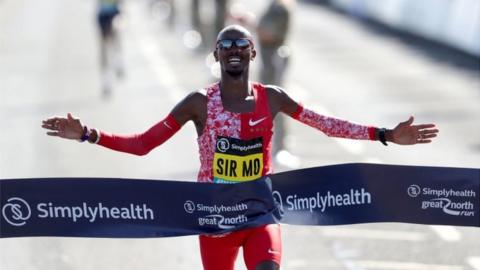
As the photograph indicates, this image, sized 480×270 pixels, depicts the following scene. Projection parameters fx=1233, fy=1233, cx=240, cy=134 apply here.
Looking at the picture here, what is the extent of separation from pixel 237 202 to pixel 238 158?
27 centimetres

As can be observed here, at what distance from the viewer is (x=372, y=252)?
36.1 ft

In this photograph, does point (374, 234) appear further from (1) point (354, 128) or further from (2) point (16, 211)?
(2) point (16, 211)

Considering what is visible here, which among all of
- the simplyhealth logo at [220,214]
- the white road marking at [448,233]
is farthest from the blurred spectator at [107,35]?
the simplyhealth logo at [220,214]

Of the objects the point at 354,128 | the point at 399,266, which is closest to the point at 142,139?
the point at 354,128

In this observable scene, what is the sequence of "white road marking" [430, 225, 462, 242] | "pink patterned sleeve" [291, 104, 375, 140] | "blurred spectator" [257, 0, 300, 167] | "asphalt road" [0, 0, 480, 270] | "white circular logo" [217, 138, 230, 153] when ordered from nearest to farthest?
"white circular logo" [217, 138, 230, 153] → "pink patterned sleeve" [291, 104, 375, 140] → "asphalt road" [0, 0, 480, 270] → "white road marking" [430, 225, 462, 242] → "blurred spectator" [257, 0, 300, 167]

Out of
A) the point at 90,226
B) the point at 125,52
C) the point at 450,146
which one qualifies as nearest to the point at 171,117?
the point at 90,226

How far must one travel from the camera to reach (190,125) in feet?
62.0

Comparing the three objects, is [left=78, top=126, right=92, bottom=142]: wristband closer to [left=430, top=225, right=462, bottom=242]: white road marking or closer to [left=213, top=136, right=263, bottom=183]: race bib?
[left=213, top=136, right=263, bottom=183]: race bib

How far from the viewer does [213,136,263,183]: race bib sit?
7605mm

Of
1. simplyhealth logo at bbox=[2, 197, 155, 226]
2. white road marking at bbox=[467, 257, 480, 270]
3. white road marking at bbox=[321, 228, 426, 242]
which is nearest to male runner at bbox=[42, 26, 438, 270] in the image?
simplyhealth logo at bbox=[2, 197, 155, 226]

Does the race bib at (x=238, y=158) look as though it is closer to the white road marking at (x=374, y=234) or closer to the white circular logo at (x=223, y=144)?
the white circular logo at (x=223, y=144)

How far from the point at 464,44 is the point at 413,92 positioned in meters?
4.98

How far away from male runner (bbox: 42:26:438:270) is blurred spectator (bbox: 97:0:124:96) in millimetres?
14807

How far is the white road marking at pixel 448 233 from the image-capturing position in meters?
11.5
